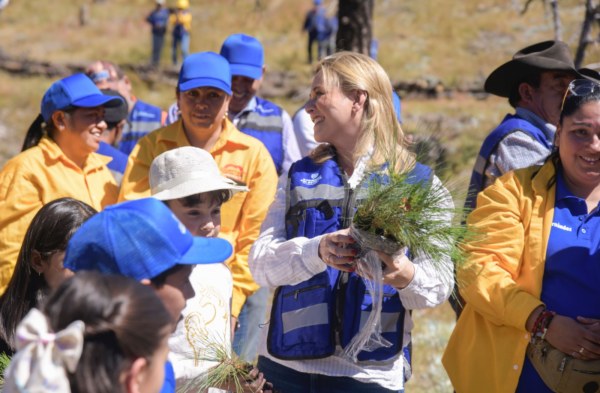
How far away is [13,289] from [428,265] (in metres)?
1.54

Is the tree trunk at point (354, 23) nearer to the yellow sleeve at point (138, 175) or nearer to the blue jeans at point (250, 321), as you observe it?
the blue jeans at point (250, 321)

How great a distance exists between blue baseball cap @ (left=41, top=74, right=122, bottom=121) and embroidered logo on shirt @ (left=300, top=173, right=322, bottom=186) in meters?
1.80

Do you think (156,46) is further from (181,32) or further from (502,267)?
(502,267)

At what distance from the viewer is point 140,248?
2.32m

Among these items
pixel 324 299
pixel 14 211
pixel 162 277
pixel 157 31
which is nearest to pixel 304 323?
pixel 324 299

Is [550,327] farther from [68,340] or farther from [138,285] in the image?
[68,340]

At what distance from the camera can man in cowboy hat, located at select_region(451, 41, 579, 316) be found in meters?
4.38

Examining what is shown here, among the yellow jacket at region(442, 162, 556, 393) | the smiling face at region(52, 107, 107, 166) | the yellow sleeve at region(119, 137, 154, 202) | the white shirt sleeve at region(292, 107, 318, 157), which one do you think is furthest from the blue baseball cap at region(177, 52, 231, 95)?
the yellow jacket at region(442, 162, 556, 393)

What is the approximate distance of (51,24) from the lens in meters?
39.0

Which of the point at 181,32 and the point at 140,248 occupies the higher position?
the point at 140,248

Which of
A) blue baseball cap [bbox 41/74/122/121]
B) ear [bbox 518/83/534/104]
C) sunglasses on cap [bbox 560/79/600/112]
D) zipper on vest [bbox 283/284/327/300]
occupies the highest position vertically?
sunglasses on cap [bbox 560/79/600/112]

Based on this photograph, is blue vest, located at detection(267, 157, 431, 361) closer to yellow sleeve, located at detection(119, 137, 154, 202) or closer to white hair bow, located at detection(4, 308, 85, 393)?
yellow sleeve, located at detection(119, 137, 154, 202)

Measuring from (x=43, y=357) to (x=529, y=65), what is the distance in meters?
3.40

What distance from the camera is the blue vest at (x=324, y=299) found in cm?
342
